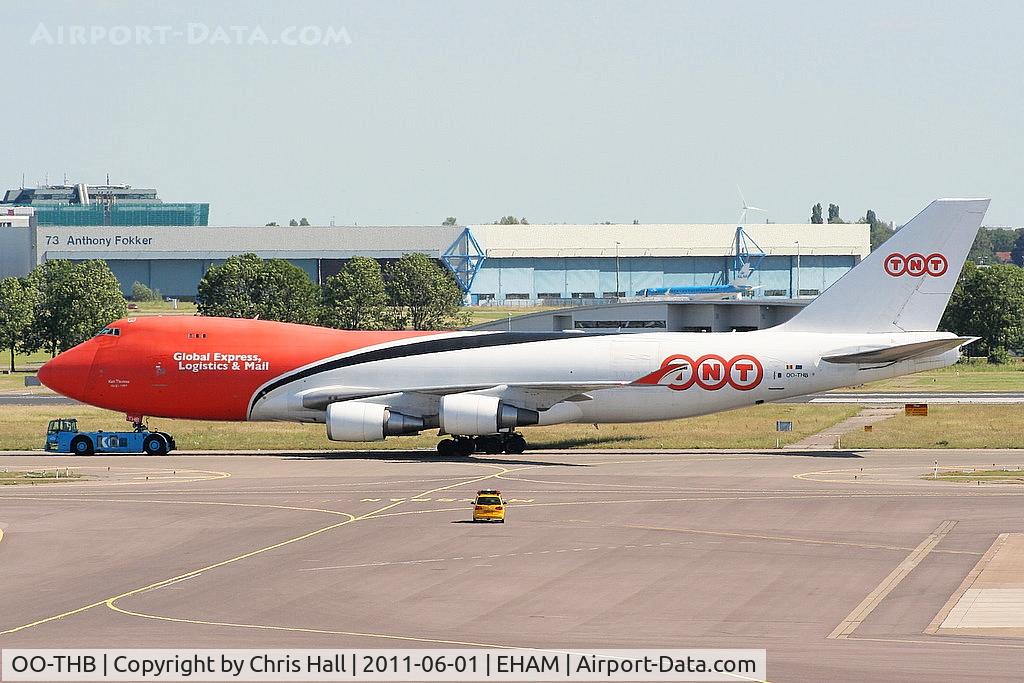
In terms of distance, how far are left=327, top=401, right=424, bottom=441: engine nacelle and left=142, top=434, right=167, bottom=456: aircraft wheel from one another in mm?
8476

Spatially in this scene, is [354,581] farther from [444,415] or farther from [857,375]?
[857,375]

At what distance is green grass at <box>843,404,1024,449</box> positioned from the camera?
218 feet

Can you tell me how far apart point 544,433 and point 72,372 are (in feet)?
78.1

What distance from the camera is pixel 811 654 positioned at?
84.3 ft

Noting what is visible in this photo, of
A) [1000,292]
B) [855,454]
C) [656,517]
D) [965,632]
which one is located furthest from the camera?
[1000,292]

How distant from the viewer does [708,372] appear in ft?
215

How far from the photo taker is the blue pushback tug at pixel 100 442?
66.1 metres

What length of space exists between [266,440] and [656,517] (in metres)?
33.5

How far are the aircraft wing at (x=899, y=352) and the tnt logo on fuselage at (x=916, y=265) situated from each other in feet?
11.4

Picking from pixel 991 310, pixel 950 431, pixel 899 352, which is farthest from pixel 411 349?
pixel 991 310

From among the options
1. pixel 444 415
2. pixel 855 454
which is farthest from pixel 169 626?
pixel 855 454

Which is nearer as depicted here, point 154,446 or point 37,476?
point 37,476

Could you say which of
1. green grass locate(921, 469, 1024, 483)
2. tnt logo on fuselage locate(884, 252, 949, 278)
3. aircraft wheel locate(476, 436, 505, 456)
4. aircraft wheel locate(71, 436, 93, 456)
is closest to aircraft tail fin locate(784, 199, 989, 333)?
tnt logo on fuselage locate(884, 252, 949, 278)

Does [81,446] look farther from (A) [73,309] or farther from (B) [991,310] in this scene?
(B) [991,310]
